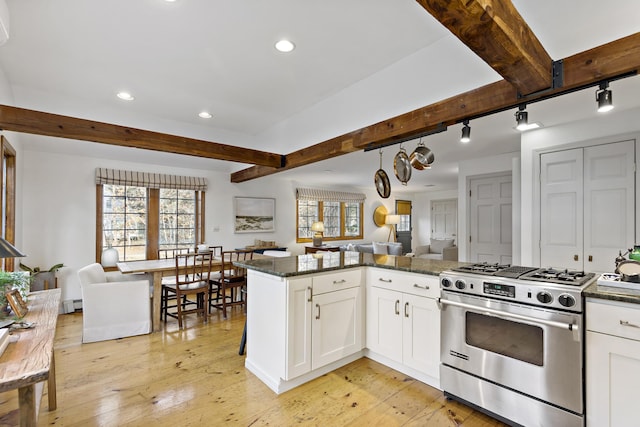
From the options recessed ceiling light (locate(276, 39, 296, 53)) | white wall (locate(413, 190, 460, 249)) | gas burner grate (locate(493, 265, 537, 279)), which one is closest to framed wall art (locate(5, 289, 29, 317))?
recessed ceiling light (locate(276, 39, 296, 53))

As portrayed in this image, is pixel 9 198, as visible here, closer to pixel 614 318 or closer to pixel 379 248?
pixel 614 318

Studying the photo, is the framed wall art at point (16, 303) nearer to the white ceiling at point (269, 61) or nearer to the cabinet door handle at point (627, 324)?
the white ceiling at point (269, 61)

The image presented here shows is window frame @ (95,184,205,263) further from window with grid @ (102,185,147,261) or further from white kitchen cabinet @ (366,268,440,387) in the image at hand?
white kitchen cabinet @ (366,268,440,387)

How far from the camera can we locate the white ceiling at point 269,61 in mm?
1897

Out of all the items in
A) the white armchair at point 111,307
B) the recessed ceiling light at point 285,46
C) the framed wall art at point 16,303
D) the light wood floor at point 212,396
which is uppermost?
the recessed ceiling light at point 285,46

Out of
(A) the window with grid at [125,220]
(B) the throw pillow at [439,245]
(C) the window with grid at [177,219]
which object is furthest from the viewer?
(B) the throw pillow at [439,245]

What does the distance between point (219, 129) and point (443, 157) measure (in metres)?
3.31

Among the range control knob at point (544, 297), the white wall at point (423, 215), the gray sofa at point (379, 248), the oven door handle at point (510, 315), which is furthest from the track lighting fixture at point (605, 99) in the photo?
the white wall at point (423, 215)

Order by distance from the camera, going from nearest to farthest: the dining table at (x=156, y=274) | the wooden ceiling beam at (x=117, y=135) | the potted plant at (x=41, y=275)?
1. the wooden ceiling beam at (x=117, y=135)
2. the dining table at (x=156, y=274)
3. the potted plant at (x=41, y=275)

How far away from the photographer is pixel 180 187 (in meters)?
5.57

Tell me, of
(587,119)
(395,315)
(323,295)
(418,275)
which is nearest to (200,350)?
(323,295)

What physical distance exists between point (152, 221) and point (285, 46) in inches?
168

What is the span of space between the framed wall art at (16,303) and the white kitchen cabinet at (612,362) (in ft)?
9.86

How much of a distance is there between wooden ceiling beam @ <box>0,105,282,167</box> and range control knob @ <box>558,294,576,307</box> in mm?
3592
